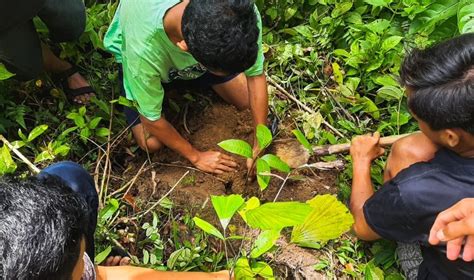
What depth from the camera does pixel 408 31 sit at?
2.47 meters

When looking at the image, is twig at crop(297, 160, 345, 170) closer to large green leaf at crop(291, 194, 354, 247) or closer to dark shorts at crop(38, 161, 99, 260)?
large green leaf at crop(291, 194, 354, 247)

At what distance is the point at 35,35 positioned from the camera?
219cm

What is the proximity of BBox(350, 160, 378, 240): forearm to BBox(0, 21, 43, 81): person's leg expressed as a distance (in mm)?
1352

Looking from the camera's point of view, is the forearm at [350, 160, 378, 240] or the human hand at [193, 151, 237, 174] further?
the human hand at [193, 151, 237, 174]

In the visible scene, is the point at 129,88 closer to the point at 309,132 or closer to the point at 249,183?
the point at 249,183

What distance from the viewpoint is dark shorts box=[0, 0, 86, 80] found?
6.80 feet

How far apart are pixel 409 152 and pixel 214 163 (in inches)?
30.4

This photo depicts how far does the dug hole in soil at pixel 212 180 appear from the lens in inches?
78.8

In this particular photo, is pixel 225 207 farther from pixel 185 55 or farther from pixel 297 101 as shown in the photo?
pixel 297 101

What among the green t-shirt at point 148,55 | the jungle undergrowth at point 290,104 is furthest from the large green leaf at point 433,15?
the green t-shirt at point 148,55

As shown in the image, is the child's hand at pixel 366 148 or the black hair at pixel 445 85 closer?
the black hair at pixel 445 85

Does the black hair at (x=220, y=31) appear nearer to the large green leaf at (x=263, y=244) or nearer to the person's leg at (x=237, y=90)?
the large green leaf at (x=263, y=244)

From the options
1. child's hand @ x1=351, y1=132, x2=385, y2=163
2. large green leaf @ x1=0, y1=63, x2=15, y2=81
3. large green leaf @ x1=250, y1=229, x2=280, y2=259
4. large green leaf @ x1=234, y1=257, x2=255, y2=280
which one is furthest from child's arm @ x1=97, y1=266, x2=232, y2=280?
large green leaf @ x1=0, y1=63, x2=15, y2=81

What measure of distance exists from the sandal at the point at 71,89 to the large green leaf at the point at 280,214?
4.60 feet
